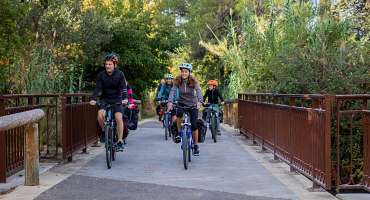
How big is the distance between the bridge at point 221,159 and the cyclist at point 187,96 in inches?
26.4

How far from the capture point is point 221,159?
41.5ft

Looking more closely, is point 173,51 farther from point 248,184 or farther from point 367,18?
point 248,184

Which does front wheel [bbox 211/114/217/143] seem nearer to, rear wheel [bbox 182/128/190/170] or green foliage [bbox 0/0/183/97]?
green foliage [bbox 0/0/183/97]

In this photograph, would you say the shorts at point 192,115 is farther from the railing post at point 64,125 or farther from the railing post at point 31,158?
the railing post at point 31,158

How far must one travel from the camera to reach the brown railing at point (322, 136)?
8008 millimetres

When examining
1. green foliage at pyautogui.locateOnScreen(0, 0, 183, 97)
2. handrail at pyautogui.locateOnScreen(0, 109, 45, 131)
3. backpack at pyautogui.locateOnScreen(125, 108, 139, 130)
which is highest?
green foliage at pyautogui.locateOnScreen(0, 0, 183, 97)

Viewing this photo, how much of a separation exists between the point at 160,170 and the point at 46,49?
27.7ft

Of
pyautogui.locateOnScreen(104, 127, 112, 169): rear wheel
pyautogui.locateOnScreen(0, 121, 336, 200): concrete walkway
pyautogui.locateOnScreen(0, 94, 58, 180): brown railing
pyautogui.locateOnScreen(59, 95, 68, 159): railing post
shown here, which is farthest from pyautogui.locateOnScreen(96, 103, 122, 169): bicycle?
pyautogui.locateOnScreen(0, 94, 58, 180): brown railing

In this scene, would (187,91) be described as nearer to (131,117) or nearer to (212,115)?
(131,117)

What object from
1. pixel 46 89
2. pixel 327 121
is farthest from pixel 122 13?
pixel 327 121

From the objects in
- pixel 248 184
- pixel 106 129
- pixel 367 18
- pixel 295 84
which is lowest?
pixel 248 184

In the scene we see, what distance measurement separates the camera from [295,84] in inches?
507

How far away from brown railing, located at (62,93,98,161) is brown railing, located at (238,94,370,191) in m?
3.81

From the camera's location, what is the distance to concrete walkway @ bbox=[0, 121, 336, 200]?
8367mm
